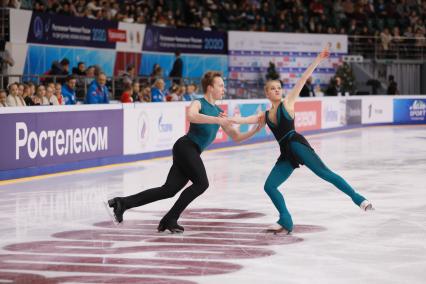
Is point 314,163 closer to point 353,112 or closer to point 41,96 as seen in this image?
point 41,96

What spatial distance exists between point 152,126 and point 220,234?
9.05m

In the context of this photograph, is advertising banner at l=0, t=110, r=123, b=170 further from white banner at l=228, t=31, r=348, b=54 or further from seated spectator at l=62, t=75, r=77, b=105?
white banner at l=228, t=31, r=348, b=54

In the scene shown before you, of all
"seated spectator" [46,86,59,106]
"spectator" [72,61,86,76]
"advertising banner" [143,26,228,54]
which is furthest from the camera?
"advertising banner" [143,26,228,54]

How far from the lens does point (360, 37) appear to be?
34.6 meters

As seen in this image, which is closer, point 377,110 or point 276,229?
point 276,229

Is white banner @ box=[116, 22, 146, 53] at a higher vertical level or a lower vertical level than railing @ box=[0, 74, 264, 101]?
higher

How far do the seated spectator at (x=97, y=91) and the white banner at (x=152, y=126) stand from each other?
0.97 meters

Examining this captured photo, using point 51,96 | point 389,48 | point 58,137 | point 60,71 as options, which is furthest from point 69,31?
point 389,48

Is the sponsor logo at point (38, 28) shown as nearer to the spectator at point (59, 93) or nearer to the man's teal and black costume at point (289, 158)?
the spectator at point (59, 93)

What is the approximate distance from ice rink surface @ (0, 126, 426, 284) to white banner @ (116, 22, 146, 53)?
1138cm

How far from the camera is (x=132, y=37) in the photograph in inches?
1034

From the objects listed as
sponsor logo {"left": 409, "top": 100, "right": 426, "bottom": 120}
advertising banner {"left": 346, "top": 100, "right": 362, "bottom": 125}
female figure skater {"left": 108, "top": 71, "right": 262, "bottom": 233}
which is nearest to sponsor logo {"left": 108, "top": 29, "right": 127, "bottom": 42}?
advertising banner {"left": 346, "top": 100, "right": 362, "bottom": 125}

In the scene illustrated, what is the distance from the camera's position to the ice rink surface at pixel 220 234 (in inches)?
260

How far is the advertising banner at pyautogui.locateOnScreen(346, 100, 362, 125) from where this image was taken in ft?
92.7
